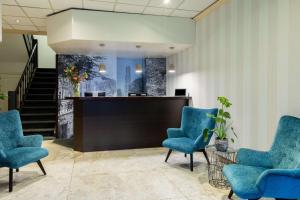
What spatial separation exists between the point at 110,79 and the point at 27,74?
299 cm

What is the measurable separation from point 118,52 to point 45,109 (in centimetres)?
302

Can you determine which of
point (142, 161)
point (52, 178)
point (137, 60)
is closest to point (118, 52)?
point (137, 60)

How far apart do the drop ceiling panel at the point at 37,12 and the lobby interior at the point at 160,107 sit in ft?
0.14

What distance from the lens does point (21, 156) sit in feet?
10.6

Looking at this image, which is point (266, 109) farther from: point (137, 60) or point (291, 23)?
point (137, 60)

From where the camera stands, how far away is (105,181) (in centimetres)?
352

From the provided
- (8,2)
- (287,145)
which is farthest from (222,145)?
(8,2)

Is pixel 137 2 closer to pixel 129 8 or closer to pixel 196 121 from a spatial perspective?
pixel 129 8

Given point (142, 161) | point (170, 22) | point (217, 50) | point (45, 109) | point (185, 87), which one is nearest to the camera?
point (142, 161)

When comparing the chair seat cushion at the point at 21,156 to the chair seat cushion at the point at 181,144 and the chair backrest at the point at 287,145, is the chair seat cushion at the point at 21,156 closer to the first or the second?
the chair seat cushion at the point at 181,144

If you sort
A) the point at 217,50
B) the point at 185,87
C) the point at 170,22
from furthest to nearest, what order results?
the point at 185,87, the point at 170,22, the point at 217,50

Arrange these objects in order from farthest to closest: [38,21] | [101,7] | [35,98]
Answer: [35,98] → [38,21] → [101,7]

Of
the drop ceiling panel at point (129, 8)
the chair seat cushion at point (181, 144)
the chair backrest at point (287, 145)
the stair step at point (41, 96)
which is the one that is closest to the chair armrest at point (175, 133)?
the chair seat cushion at point (181, 144)

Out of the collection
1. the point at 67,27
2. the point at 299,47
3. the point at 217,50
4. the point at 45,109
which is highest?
the point at 67,27
